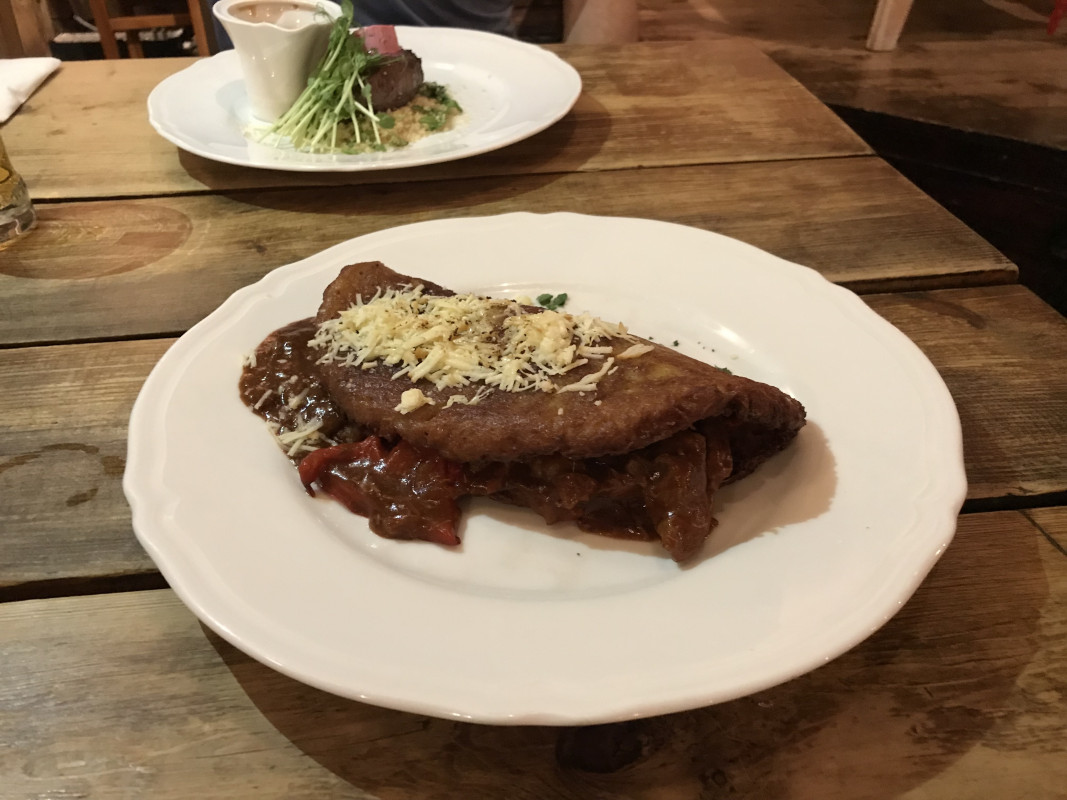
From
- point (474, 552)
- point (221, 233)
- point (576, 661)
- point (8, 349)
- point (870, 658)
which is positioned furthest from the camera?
point (221, 233)

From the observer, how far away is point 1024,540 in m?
1.35

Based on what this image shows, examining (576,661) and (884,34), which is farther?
(884,34)

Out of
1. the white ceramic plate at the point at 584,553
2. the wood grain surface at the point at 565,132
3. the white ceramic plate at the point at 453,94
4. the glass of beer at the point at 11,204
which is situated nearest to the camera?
the white ceramic plate at the point at 584,553

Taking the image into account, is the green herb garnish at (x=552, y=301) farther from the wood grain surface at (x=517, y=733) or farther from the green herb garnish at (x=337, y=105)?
the green herb garnish at (x=337, y=105)

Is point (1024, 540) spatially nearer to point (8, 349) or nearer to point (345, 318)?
point (345, 318)

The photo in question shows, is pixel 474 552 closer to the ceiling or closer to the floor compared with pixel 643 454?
closer to the floor

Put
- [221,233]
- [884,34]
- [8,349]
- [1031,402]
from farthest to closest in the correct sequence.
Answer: [884,34]
[221,233]
[8,349]
[1031,402]

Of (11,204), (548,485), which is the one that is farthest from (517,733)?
(11,204)

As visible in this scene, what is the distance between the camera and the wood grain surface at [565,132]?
255 centimetres

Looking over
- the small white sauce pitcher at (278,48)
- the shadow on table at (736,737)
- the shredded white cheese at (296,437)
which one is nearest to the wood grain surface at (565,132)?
the small white sauce pitcher at (278,48)

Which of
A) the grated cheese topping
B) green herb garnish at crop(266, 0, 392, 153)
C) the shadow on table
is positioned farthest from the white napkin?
the shadow on table

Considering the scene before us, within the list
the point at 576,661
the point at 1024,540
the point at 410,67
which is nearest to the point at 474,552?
the point at 576,661

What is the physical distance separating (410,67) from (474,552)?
2191 millimetres

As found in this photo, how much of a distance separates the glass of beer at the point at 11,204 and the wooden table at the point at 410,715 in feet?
0.17
